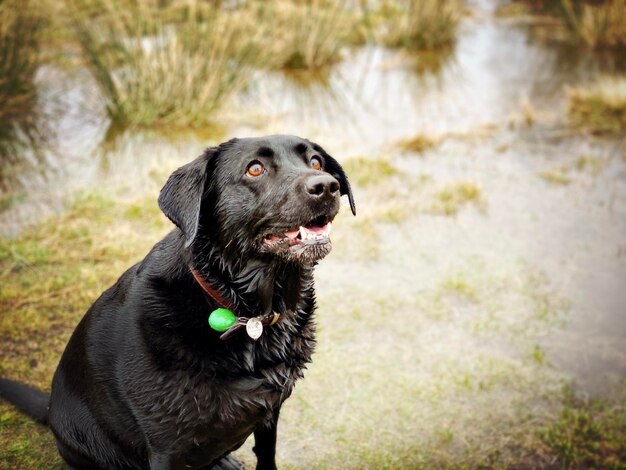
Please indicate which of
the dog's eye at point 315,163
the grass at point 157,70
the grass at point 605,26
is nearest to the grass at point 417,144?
the grass at point 157,70

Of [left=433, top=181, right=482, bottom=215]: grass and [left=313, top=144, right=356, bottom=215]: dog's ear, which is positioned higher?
[left=313, top=144, right=356, bottom=215]: dog's ear

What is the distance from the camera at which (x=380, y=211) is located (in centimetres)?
534

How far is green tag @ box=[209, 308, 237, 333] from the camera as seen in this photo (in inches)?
81.3

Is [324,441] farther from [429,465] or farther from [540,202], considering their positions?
[540,202]

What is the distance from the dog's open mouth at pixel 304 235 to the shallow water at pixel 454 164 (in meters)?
2.02

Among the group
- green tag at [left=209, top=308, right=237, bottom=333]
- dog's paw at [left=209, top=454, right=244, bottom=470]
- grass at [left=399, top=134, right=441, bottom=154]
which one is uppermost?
green tag at [left=209, top=308, right=237, bottom=333]

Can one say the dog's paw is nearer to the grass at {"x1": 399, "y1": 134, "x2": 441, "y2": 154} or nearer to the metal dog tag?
the metal dog tag

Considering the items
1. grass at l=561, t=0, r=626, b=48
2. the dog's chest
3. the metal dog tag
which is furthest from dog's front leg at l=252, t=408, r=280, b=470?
grass at l=561, t=0, r=626, b=48

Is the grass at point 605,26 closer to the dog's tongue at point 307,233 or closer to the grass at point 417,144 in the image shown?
the grass at point 417,144

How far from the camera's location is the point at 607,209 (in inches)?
225

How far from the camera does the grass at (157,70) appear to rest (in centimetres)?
650

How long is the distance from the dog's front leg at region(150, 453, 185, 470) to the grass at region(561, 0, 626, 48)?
1141cm

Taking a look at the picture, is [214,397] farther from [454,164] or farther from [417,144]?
[417,144]

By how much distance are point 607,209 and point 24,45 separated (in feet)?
20.5
